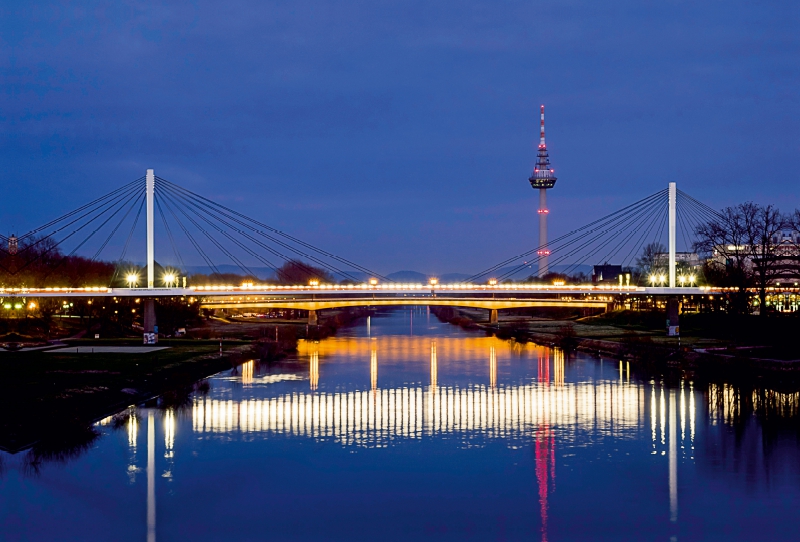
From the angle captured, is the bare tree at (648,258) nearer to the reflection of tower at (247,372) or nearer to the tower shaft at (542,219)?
the tower shaft at (542,219)

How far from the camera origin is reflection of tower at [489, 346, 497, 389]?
45.3 meters

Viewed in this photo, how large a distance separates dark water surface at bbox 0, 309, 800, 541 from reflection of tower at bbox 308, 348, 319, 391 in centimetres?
270

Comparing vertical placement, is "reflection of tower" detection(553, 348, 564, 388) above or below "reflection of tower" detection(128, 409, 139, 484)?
above

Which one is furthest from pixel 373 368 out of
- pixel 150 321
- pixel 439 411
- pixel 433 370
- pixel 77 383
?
pixel 77 383

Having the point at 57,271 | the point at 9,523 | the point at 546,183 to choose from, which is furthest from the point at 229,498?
the point at 546,183

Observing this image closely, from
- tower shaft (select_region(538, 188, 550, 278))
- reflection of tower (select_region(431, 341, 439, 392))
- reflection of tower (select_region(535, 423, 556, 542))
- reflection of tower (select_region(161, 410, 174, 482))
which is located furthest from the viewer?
tower shaft (select_region(538, 188, 550, 278))

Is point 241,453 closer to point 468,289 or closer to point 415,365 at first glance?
point 415,365

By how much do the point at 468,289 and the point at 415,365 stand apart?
19463 mm

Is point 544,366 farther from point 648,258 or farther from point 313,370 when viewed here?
point 648,258

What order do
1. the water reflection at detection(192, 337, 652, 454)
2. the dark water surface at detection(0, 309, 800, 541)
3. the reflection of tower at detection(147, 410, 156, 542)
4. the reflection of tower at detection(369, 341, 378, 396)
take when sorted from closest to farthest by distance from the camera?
the reflection of tower at detection(147, 410, 156, 542), the dark water surface at detection(0, 309, 800, 541), the water reflection at detection(192, 337, 652, 454), the reflection of tower at detection(369, 341, 378, 396)

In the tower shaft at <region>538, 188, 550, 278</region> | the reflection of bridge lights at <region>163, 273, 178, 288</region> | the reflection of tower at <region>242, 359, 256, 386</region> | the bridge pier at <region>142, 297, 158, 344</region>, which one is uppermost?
the tower shaft at <region>538, 188, 550, 278</region>

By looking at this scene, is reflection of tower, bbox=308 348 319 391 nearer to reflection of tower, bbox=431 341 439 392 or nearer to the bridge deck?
reflection of tower, bbox=431 341 439 392

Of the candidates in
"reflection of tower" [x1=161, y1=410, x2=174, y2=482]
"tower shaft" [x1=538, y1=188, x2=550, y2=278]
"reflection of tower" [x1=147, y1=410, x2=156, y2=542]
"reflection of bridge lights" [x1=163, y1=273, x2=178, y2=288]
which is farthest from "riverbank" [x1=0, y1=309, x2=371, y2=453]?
"tower shaft" [x1=538, y1=188, x2=550, y2=278]

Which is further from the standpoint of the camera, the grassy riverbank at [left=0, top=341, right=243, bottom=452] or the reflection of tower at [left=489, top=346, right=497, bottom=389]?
the reflection of tower at [left=489, top=346, right=497, bottom=389]
